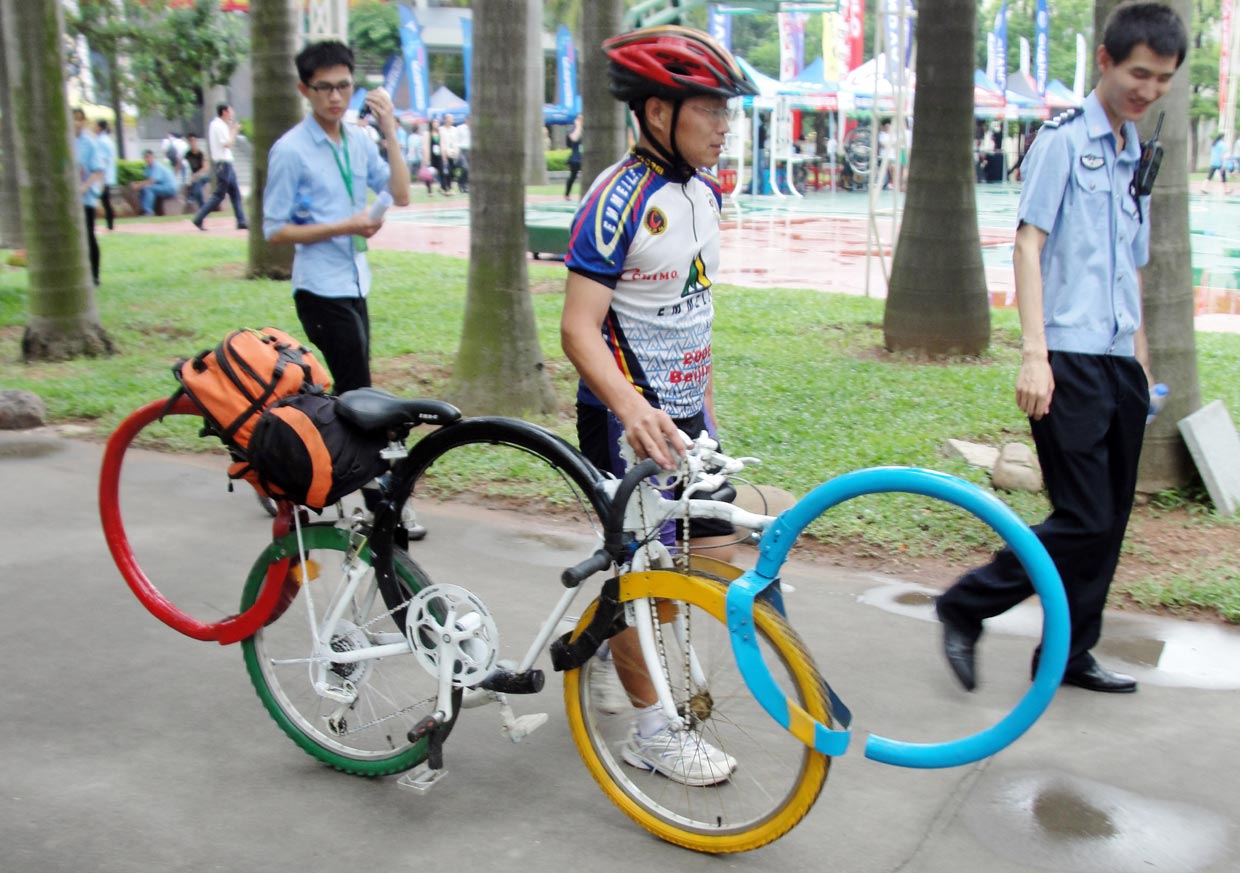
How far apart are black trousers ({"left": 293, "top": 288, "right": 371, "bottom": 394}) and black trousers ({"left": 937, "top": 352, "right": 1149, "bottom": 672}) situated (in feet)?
9.16

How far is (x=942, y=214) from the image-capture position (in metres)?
8.63

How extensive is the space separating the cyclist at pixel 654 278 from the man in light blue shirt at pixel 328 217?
7.39 feet

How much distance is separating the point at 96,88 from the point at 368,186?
2633 centimetres

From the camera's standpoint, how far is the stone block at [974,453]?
6180 mm

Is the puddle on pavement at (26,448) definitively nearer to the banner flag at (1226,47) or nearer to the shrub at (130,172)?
the shrub at (130,172)

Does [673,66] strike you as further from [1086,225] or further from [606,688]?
[606,688]

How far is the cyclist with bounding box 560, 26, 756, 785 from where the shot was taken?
119 inches

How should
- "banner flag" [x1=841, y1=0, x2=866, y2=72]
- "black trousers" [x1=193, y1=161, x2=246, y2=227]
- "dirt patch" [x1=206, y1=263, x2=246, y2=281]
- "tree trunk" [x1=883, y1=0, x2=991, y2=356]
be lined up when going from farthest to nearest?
"banner flag" [x1=841, y1=0, x2=866, y2=72] → "black trousers" [x1=193, y1=161, x2=246, y2=227] → "dirt patch" [x1=206, y1=263, x2=246, y2=281] → "tree trunk" [x1=883, y1=0, x2=991, y2=356]

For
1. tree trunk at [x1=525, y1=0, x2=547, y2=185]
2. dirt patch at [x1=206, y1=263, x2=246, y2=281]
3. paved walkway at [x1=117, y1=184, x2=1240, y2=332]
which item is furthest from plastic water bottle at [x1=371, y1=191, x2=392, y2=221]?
tree trunk at [x1=525, y1=0, x2=547, y2=185]

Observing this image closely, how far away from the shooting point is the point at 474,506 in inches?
240

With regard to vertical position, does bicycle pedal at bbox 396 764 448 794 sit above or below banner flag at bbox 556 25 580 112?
below

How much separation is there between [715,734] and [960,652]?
1.01 metres

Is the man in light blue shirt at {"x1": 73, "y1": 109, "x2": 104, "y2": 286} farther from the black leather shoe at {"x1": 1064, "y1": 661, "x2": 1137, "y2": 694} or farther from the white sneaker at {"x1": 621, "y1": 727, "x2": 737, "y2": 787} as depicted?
the black leather shoe at {"x1": 1064, "y1": 661, "x2": 1137, "y2": 694}

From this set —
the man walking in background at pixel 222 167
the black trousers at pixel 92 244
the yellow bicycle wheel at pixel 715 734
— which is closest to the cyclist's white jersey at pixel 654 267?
the yellow bicycle wheel at pixel 715 734
